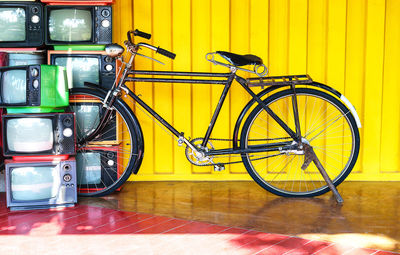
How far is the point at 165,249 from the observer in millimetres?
2543

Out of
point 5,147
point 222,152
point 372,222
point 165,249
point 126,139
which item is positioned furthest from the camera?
point 126,139

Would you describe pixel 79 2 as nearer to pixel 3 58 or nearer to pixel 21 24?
pixel 21 24

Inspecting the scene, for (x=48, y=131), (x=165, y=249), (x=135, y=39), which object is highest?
(x=135, y=39)

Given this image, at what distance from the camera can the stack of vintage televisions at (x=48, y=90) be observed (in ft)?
10.6

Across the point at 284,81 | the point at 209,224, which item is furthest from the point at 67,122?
the point at 284,81

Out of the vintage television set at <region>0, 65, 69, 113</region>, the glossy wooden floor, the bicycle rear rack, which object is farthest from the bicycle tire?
the bicycle rear rack

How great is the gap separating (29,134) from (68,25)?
90 centimetres

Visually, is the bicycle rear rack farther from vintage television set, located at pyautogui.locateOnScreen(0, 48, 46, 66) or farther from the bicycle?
vintage television set, located at pyautogui.locateOnScreen(0, 48, 46, 66)

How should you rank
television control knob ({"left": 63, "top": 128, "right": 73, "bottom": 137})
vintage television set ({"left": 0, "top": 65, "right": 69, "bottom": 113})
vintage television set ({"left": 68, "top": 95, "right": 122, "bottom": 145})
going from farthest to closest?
1. vintage television set ({"left": 68, "top": 95, "right": 122, "bottom": 145})
2. television control knob ({"left": 63, "top": 128, "right": 73, "bottom": 137})
3. vintage television set ({"left": 0, "top": 65, "right": 69, "bottom": 113})

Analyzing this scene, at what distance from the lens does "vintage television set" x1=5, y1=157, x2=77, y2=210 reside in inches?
128

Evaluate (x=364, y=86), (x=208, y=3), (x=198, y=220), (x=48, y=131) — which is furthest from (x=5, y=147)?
(x=364, y=86)

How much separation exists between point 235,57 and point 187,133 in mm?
1009

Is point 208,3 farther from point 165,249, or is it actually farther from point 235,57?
point 165,249

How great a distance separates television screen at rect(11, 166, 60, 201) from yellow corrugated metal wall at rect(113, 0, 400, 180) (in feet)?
3.39
